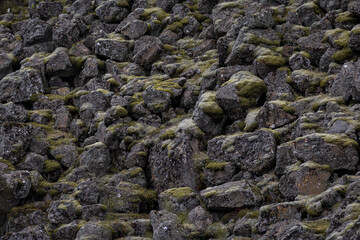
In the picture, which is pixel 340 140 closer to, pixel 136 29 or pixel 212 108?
pixel 212 108

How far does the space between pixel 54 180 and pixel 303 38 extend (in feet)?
61.3

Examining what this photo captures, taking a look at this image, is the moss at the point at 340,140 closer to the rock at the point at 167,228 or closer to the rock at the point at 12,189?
the rock at the point at 167,228

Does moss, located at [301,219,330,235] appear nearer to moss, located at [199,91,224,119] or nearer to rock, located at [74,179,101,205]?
moss, located at [199,91,224,119]

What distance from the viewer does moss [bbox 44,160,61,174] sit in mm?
28109

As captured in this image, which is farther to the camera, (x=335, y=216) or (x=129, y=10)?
(x=129, y=10)

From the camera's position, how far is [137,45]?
38.2 meters

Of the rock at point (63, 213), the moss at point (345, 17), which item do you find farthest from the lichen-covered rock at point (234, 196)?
the moss at point (345, 17)

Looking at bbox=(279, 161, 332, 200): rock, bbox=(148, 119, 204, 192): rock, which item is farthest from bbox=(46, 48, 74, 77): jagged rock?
bbox=(279, 161, 332, 200): rock

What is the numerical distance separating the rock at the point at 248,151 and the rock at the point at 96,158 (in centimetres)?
744

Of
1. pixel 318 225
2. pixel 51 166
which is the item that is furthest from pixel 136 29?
pixel 318 225

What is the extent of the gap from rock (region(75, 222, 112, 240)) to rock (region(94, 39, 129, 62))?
19.8 metres

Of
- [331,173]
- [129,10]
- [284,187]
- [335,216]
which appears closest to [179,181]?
[284,187]

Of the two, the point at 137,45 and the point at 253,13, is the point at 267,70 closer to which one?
the point at 253,13

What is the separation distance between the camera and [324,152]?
20.2 m
